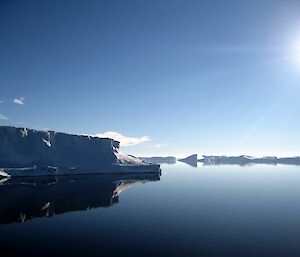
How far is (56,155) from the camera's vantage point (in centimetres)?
A: 12000

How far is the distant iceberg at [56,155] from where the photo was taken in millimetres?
104312

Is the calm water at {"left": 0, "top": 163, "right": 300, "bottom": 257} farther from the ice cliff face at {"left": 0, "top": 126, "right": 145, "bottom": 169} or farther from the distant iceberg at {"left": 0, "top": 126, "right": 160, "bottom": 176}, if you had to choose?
the ice cliff face at {"left": 0, "top": 126, "right": 145, "bottom": 169}

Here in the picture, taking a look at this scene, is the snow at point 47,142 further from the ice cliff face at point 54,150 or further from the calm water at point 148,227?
the calm water at point 148,227

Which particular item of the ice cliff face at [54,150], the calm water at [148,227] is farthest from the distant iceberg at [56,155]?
the calm water at [148,227]

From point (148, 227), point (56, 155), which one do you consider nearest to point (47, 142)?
point (56, 155)

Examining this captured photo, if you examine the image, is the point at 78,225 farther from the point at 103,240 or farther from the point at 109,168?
the point at 109,168

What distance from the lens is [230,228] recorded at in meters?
33.5

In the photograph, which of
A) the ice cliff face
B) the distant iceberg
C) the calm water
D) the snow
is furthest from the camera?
the snow

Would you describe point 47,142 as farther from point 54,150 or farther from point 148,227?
point 148,227

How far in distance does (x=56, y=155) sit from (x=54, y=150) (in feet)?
8.90

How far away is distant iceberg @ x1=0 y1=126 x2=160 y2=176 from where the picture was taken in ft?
342

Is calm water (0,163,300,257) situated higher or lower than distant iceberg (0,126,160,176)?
lower

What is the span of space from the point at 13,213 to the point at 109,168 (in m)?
78.8

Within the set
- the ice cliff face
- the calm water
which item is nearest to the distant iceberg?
the ice cliff face
